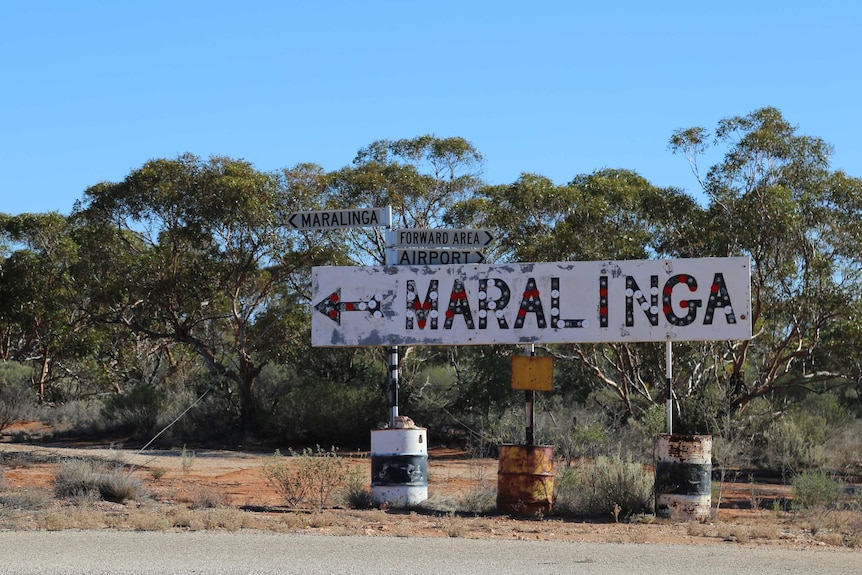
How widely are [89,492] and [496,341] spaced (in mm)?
5413

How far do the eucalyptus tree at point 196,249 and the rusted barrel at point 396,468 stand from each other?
40.4 feet

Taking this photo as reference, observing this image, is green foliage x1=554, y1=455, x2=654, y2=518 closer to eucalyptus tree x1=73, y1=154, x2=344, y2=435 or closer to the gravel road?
the gravel road

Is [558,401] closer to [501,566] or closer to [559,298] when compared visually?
[559,298]

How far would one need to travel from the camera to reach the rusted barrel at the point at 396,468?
1443cm

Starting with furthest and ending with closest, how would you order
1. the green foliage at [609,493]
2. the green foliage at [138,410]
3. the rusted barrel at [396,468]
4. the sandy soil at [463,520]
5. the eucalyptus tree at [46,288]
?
the eucalyptus tree at [46,288] < the green foliage at [138,410] < the rusted barrel at [396,468] < the green foliage at [609,493] < the sandy soil at [463,520]

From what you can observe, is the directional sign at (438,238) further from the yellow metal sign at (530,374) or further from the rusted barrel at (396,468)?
the rusted barrel at (396,468)

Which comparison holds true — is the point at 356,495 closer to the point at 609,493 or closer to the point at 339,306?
the point at 339,306

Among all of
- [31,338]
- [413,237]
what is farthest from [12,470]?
[31,338]

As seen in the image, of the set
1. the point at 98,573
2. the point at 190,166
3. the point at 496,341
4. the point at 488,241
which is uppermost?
the point at 190,166

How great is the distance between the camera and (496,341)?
47.9 feet

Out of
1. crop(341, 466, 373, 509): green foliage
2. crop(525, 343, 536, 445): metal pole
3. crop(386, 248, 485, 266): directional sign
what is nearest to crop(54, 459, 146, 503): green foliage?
crop(341, 466, 373, 509): green foliage

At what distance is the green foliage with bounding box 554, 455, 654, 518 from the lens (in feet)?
46.9

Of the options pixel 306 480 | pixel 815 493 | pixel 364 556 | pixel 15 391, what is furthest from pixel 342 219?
pixel 15 391

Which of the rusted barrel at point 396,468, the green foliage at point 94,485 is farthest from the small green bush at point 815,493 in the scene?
the green foliage at point 94,485
